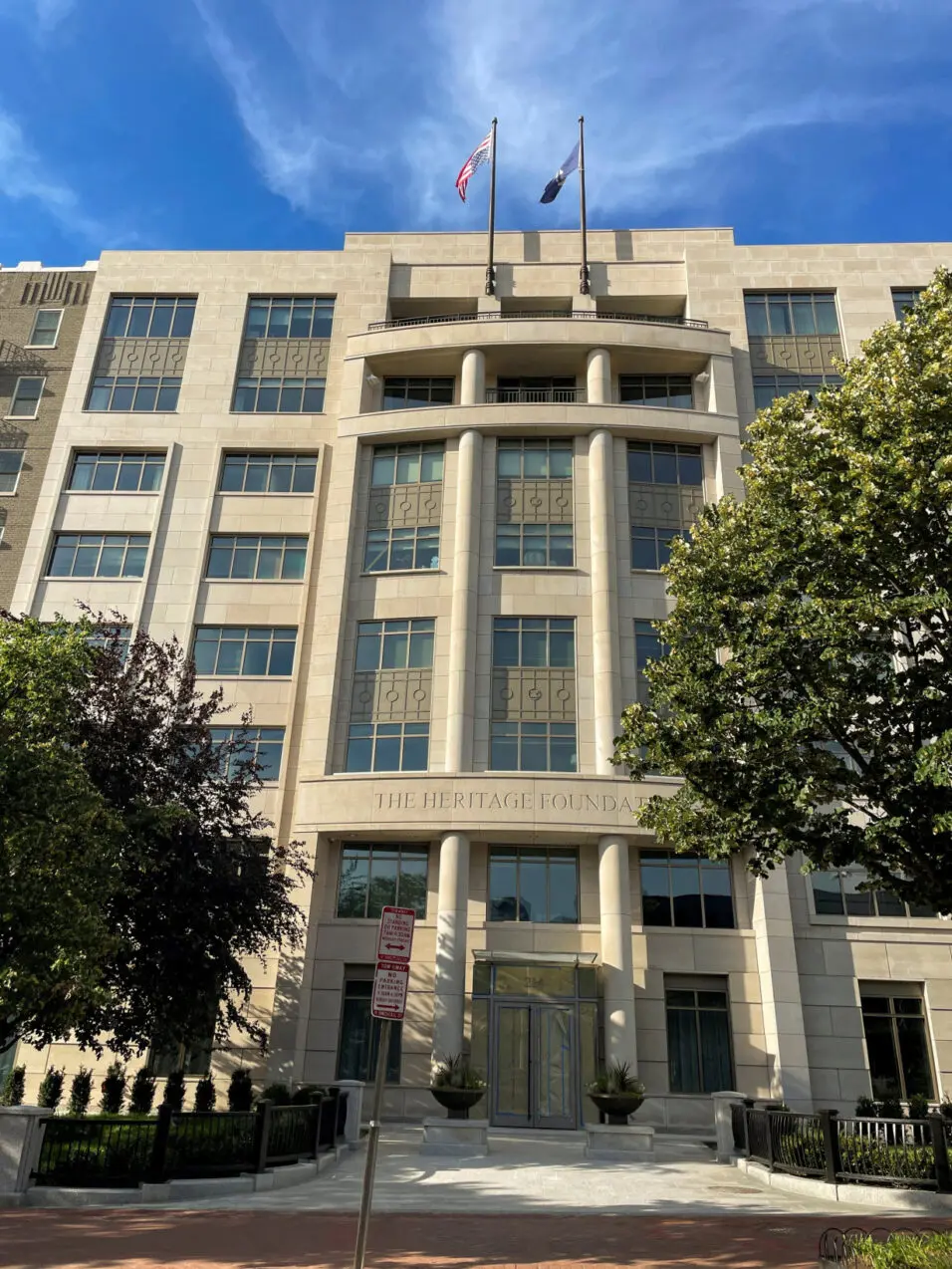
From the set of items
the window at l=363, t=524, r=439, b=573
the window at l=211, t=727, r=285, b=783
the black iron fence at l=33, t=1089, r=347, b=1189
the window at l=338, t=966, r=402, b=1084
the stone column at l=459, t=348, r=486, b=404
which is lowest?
the black iron fence at l=33, t=1089, r=347, b=1189

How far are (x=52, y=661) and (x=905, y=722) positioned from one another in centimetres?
1490

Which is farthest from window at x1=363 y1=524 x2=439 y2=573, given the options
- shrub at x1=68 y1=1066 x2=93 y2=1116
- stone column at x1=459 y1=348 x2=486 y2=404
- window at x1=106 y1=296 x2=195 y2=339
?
shrub at x1=68 y1=1066 x2=93 y2=1116

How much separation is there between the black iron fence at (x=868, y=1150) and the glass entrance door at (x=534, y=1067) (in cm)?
873

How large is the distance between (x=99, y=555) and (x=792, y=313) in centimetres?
2704

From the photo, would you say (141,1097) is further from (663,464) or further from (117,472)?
(663,464)

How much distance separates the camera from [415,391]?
34.3m

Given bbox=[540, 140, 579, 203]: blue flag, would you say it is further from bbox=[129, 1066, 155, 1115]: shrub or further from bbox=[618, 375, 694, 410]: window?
bbox=[129, 1066, 155, 1115]: shrub

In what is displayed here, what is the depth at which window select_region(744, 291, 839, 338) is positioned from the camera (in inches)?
1353

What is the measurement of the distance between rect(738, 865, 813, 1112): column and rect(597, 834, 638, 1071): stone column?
359cm

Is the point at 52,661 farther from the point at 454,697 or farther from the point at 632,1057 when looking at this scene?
the point at 632,1057

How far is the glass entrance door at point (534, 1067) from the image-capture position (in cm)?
2328

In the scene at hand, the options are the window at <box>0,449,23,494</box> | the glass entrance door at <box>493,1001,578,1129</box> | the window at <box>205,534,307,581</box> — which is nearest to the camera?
the glass entrance door at <box>493,1001,578,1129</box>

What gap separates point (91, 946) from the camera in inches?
545

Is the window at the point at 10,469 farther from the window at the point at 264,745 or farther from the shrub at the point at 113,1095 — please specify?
the shrub at the point at 113,1095
